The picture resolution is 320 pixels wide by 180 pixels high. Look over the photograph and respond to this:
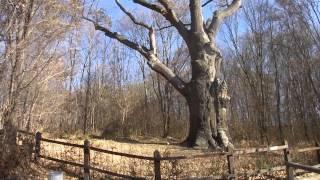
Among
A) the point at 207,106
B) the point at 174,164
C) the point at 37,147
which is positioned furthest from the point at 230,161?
the point at 207,106

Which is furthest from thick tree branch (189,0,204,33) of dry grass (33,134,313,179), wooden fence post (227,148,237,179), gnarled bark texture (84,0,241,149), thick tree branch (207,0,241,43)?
wooden fence post (227,148,237,179)

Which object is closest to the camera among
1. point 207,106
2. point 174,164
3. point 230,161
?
point 230,161

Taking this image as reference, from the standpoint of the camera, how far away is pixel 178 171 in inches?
484

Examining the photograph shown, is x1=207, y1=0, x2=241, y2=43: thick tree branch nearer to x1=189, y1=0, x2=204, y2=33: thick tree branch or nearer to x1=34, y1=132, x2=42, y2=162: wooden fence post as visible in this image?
x1=189, y1=0, x2=204, y2=33: thick tree branch

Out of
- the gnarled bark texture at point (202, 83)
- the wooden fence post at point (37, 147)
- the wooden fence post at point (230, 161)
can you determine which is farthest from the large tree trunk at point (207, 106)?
the wooden fence post at point (37, 147)

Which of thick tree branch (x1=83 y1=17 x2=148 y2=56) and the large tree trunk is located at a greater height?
thick tree branch (x1=83 y1=17 x2=148 y2=56)

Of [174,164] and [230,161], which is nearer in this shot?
[230,161]

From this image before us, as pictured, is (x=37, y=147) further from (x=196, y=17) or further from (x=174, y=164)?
(x=196, y=17)

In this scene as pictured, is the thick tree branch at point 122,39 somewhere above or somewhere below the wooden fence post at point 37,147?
above

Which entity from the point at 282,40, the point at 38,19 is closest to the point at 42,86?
the point at 38,19

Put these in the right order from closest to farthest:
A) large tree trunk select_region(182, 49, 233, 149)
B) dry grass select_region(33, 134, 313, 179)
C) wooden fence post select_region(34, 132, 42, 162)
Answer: dry grass select_region(33, 134, 313, 179) < wooden fence post select_region(34, 132, 42, 162) < large tree trunk select_region(182, 49, 233, 149)

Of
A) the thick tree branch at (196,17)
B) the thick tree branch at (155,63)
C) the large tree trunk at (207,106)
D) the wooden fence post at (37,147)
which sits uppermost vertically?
the thick tree branch at (196,17)

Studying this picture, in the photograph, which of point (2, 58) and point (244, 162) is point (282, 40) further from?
point (2, 58)

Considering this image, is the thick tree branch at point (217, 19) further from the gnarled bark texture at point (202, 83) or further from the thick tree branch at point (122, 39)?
the thick tree branch at point (122, 39)
